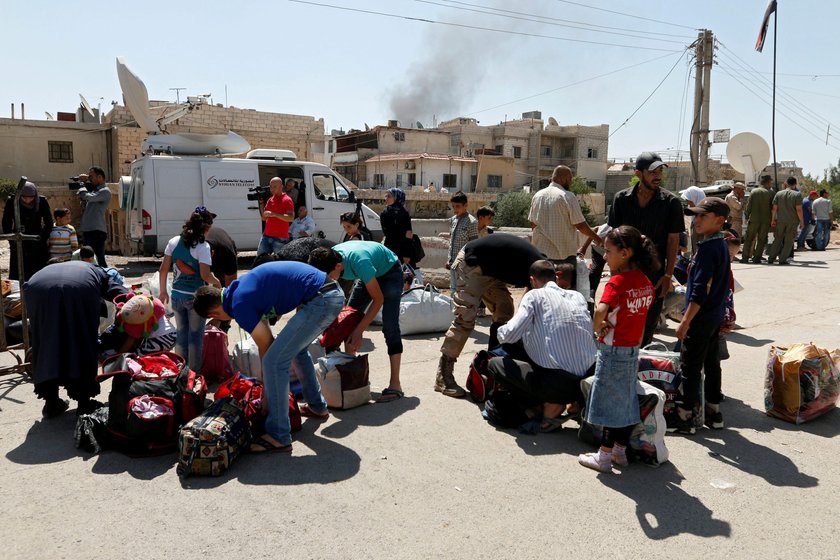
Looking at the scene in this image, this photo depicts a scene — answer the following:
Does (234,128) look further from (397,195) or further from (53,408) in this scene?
(53,408)

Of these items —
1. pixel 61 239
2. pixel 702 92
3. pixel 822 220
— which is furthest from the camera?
pixel 702 92

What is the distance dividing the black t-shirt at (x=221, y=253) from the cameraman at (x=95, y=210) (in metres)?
4.93

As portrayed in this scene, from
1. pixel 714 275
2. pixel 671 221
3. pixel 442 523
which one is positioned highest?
pixel 671 221

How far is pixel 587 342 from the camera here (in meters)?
4.48

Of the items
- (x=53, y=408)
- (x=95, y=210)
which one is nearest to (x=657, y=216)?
(x=53, y=408)

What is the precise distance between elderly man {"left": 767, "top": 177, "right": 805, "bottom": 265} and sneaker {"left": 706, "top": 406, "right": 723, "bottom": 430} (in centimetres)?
1125

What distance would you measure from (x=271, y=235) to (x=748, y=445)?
6974mm

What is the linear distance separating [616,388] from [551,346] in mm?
664

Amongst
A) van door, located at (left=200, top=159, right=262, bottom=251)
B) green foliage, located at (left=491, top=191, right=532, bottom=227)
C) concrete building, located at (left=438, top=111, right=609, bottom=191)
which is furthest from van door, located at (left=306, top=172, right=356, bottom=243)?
concrete building, located at (left=438, top=111, right=609, bottom=191)

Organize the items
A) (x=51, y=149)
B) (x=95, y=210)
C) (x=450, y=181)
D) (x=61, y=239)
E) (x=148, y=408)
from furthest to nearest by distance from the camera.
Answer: (x=450, y=181), (x=51, y=149), (x=95, y=210), (x=61, y=239), (x=148, y=408)

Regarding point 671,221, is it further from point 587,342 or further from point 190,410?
point 190,410

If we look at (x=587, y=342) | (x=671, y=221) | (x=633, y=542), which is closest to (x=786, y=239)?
(x=671, y=221)

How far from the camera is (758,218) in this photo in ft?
46.7

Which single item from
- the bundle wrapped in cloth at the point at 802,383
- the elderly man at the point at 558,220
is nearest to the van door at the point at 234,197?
the elderly man at the point at 558,220
